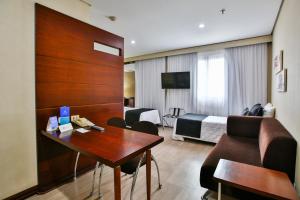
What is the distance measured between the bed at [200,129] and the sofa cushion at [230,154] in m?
0.95

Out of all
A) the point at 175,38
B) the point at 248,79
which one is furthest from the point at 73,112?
the point at 248,79

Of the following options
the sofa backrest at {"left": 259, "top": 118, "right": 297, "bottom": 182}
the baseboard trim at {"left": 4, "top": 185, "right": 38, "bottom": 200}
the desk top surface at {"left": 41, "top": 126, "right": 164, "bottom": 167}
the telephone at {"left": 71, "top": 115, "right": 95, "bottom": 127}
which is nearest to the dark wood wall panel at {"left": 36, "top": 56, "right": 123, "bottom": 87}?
the telephone at {"left": 71, "top": 115, "right": 95, "bottom": 127}

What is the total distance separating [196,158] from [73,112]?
2.35 meters

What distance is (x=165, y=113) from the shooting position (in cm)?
573

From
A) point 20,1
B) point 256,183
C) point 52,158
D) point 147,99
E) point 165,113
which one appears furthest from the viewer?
point 147,99

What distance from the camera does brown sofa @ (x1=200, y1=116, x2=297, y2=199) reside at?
1465mm

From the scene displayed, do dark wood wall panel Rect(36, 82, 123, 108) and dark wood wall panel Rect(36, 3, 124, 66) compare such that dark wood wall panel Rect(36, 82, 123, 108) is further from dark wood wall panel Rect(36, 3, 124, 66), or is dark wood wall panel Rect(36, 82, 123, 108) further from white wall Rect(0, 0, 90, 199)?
dark wood wall panel Rect(36, 3, 124, 66)

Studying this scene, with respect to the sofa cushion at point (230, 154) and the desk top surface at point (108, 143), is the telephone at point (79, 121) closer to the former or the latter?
the desk top surface at point (108, 143)

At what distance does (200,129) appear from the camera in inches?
153

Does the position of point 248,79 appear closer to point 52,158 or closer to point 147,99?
point 147,99

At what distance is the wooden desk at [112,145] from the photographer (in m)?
1.20

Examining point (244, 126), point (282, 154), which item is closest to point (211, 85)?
point (244, 126)

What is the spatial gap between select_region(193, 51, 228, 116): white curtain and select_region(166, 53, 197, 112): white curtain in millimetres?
186

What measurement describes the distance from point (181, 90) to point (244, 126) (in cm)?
276
